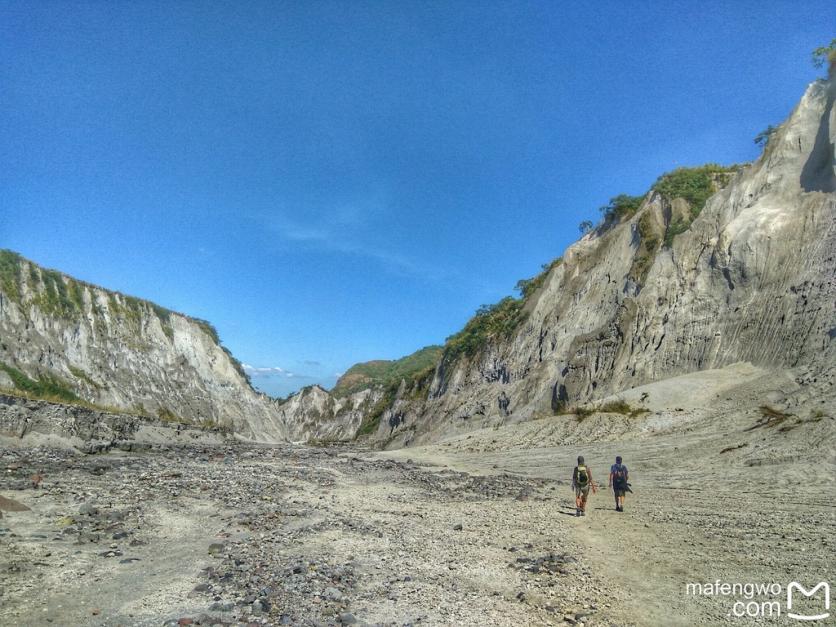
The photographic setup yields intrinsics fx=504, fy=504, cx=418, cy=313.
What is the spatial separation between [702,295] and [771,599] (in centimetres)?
2526

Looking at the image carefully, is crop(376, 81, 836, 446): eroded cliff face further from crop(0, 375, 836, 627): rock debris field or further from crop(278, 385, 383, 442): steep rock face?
crop(278, 385, 383, 442): steep rock face

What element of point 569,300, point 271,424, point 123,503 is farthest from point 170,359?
point 123,503

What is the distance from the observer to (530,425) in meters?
30.1

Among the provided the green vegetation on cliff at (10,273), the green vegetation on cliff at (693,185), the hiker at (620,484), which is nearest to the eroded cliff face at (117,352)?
the green vegetation on cliff at (10,273)

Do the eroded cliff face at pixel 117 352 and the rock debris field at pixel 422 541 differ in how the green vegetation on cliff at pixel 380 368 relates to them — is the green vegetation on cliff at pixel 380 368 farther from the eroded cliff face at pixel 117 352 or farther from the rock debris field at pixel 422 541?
the rock debris field at pixel 422 541

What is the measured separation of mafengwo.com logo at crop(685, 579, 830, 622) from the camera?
6.04 m

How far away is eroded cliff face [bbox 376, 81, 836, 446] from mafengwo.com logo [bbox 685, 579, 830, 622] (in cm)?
1445

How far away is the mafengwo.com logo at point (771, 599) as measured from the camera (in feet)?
19.8

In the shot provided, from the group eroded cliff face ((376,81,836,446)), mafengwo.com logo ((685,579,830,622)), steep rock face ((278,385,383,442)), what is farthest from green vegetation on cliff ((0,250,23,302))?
mafengwo.com logo ((685,579,830,622))

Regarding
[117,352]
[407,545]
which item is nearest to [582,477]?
[407,545]

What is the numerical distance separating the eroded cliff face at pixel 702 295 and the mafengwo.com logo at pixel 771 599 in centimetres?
1445

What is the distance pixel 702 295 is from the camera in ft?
93.3

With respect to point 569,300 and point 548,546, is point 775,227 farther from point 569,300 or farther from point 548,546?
point 548,546

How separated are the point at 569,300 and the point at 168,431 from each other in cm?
3366
